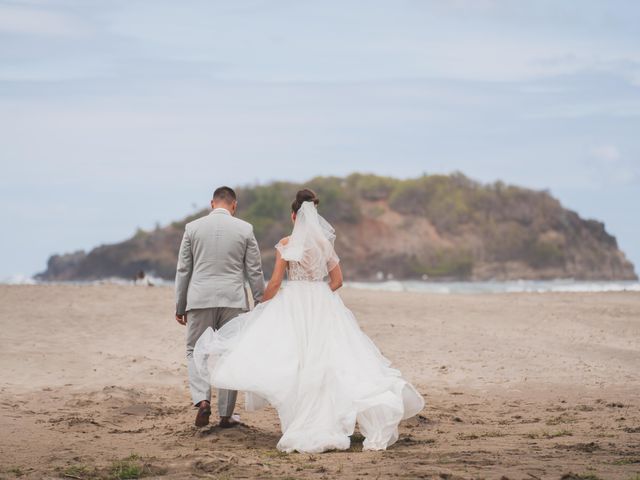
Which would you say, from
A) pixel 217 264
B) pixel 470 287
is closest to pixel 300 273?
pixel 217 264

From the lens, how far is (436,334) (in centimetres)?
1773

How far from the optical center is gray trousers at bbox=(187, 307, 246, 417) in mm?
10117

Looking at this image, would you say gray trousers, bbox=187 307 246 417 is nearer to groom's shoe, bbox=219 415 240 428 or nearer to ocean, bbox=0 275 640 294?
groom's shoe, bbox=219 415 240 428

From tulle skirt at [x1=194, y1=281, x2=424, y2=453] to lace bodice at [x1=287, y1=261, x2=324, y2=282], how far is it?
0.19 ft

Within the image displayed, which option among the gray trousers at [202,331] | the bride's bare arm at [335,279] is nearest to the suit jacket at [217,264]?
the gray trousers at [202,331]

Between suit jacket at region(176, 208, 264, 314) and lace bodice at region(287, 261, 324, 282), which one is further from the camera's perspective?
suit jacket at region(176, 208, 264, 314)

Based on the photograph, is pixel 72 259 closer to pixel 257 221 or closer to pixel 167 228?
pixel 167 228

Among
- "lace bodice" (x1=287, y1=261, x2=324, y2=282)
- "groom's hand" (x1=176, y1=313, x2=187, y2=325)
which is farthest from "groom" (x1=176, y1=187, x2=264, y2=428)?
"lace bodice" (x1=287, y1=261, x2=324, y2=282)

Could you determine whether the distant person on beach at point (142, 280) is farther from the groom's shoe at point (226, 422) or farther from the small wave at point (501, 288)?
the groom's shoe at point (226, 422)

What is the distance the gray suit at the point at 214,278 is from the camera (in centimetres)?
1012

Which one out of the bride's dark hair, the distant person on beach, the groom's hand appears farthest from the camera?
the distant person on beach

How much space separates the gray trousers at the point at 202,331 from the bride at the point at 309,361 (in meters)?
0.20

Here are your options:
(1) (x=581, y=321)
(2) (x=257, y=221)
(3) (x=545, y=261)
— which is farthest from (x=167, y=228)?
(1) (x=581, y=321)

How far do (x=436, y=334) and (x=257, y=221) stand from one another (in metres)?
106
